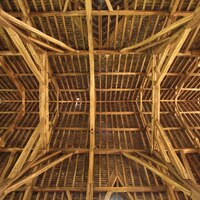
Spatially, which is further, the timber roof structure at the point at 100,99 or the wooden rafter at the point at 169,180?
the timber roof structure at the point at 100,99

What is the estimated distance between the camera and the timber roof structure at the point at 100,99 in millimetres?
7719

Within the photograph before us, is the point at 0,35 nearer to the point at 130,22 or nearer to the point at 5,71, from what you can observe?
the point at 5,71

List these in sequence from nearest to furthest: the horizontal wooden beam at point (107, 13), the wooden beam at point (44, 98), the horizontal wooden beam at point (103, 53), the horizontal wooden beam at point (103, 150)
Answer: the horizontal wooden beam at point (107, 13) < the wooden beam at point (44, 98) < the horizontal wooden beam at point (103, 53) < the horizontal wooden beam at point (103, 150)

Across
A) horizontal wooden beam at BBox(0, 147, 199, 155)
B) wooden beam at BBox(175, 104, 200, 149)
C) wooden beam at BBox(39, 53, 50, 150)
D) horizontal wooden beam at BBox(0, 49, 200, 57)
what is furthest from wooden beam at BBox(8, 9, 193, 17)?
horizontal wooden beam at BBox(0, 147, 199, 155)

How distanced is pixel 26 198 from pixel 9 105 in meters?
5.49

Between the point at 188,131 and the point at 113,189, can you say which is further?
the point at 188,131

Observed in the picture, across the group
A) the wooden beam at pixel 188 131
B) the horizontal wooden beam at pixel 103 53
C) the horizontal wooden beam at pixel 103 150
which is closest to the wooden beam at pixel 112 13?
the horizontal wooden beam at pixel 103 53

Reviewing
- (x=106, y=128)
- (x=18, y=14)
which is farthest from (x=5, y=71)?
(x=106, y=128)

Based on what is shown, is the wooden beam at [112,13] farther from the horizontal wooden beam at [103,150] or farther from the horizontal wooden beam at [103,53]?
the horizontal wooden beam at [103,150]

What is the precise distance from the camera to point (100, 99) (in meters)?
12.0

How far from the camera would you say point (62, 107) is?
1191cm

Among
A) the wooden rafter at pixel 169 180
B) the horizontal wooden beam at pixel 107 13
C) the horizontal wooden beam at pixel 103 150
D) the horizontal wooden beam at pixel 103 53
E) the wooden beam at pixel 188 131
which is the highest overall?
the horizontal wooden beam at pixel 103 53

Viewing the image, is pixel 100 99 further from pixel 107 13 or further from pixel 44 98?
pixel 107 13

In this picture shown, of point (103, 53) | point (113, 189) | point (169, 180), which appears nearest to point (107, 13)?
point (103, 53)
